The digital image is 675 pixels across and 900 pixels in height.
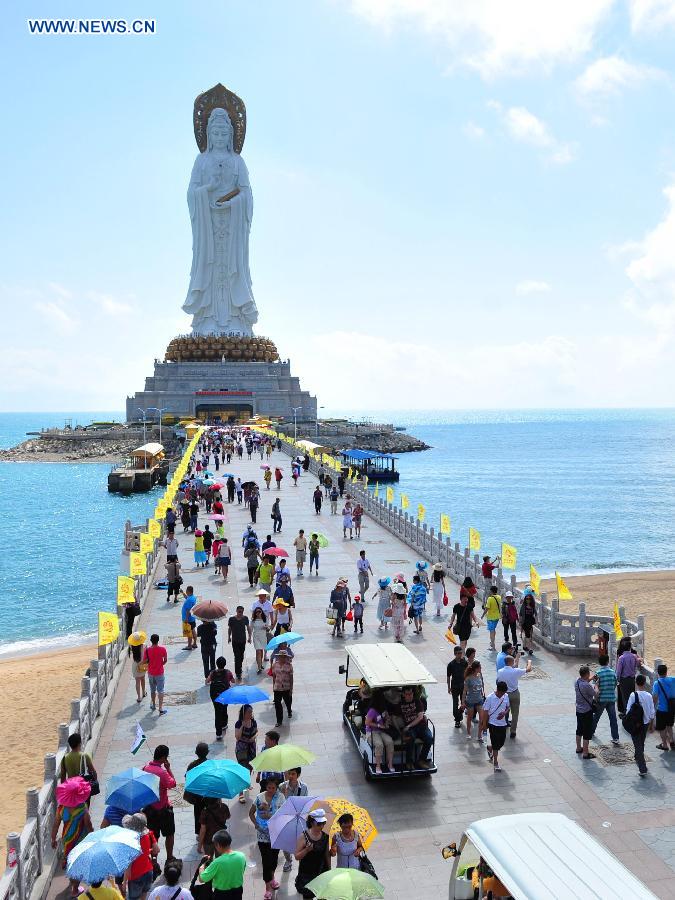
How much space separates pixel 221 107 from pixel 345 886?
86.6 m

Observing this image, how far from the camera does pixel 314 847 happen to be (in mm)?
7121

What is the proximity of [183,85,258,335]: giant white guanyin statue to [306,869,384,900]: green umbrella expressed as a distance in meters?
81.9

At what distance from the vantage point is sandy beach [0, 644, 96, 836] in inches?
542

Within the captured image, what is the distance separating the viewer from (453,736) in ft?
38.0

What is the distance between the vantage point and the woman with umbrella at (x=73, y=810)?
8195 millimetres

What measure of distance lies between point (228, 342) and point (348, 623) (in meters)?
70.7

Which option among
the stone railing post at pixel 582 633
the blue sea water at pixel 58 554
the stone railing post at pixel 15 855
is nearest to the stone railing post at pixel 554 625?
the stone railing post at pixel 582 633

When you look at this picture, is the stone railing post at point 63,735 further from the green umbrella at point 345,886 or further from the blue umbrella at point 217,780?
the green umbrella at point 345,886

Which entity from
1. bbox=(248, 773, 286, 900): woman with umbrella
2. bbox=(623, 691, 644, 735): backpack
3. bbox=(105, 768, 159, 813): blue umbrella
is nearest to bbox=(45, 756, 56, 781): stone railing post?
bbox=(105, 768, 159, 813): blue umbrella

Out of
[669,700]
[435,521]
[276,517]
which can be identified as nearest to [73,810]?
[669,700]

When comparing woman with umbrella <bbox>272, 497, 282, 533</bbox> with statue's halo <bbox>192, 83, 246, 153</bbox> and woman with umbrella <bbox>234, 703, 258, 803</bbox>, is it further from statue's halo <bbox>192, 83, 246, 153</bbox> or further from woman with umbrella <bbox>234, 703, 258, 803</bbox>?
statue's halo <bbox>192, 83, 246, 153</bbox>

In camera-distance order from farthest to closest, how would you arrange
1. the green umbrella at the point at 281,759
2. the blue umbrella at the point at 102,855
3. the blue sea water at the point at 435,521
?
1. the blue sea water at the point at 435,521
2. the green umbrella at the point at 281,759
3. the blue umbrella at the point at 102,855

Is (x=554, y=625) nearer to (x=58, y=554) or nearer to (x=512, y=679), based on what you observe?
(x=512, y=679)

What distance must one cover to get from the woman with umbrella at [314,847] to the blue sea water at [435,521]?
63.9 feet
